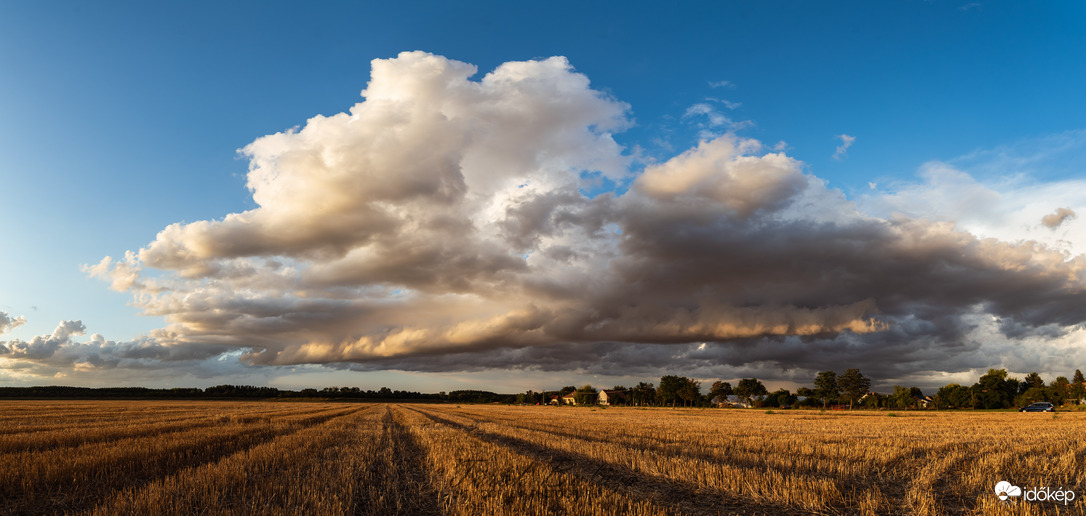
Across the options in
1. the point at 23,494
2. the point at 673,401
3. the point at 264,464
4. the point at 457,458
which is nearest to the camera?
the point at 23,494

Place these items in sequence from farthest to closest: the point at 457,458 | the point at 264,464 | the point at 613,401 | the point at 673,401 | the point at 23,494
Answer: the point at 613,401 → the point at 673,401 → the point at 457,458 → the point at 264,464 → the point at 23,494

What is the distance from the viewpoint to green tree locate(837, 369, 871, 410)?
121875mm

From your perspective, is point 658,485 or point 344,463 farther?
point 344,463

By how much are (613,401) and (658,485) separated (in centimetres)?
18081

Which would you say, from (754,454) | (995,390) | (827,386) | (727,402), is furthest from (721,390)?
(754,454)

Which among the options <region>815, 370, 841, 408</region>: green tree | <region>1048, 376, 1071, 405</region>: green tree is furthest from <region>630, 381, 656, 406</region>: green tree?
<region>1048, 376, 1071, 405</region>: green tree

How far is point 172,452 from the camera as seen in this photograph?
14781 millimetres

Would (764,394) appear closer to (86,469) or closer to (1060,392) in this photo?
(1060,392)

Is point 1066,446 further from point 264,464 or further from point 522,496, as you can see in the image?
point 264,464

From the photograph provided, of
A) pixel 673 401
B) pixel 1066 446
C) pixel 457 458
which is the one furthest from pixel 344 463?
pixel 673 401
